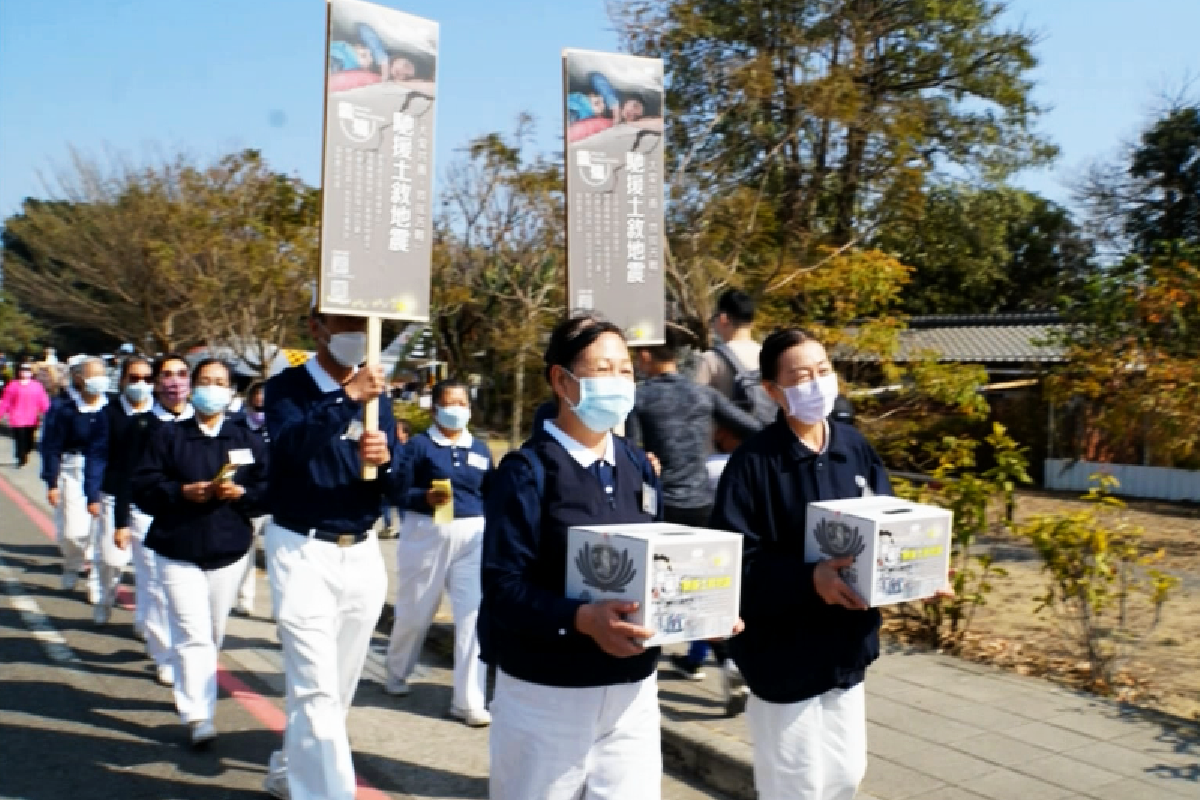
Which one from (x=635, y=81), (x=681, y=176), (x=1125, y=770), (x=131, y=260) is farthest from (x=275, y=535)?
(x=131, y=260)

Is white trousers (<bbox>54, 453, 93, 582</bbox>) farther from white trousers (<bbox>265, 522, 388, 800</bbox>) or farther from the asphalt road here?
white trousers (<bbox>265, 522, 388, 800</bbox>)

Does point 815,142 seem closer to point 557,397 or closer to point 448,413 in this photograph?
point 448,413

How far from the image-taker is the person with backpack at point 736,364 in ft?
21.2

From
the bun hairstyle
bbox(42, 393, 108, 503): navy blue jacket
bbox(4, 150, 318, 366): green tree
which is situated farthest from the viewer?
bbox(4, 150, 318, 366): green tree

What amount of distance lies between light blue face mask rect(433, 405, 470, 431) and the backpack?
165 cm

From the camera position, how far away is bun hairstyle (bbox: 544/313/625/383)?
329cm

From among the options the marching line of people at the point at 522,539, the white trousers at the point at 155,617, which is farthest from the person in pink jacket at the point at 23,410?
the white trousers at the point at 155,617

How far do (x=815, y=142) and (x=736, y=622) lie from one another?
13326 millimetres

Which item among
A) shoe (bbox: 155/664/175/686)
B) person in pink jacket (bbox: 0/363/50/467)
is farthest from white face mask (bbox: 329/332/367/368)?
person in pink jacket (bbox: 0/363/50/467)

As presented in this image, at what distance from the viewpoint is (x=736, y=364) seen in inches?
→ 256

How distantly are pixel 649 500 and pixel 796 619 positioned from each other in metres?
0.57

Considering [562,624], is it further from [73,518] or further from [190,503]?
[73,518]

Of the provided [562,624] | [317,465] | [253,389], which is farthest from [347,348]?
[253,389]

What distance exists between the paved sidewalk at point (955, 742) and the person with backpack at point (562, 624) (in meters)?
2.18
